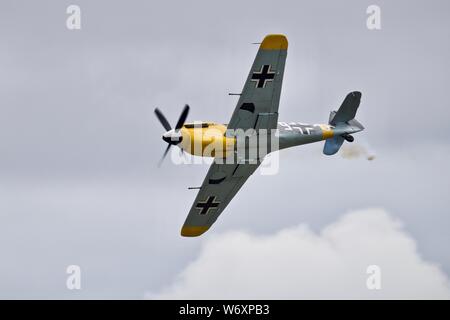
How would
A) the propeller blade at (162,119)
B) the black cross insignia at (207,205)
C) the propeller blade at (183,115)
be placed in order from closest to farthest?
the propeller blade at (183,115)
the propeller blade at (162,119)
the black cross insignia at (207,205)

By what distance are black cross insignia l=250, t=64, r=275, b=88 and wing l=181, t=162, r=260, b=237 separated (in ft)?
12.0

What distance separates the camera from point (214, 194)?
4153 centimetres

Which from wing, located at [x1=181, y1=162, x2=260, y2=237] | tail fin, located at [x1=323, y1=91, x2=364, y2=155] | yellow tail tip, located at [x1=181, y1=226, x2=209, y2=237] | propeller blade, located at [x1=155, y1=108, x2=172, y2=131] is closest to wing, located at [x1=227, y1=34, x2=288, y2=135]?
propeller blade, located at [x1=155, y1=108, x2=172, y2=131]

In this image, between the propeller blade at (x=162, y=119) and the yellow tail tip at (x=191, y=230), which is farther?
the yellow tail tip at (x=191, y=230)

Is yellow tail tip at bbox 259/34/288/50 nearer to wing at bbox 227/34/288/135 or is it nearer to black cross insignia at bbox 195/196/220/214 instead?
wing at bbox 227/34/288/135

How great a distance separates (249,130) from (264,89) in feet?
4.76

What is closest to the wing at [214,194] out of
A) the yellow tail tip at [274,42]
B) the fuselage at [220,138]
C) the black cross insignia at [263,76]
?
the fuselage at [220,138]

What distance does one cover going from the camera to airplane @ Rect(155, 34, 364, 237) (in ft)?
121

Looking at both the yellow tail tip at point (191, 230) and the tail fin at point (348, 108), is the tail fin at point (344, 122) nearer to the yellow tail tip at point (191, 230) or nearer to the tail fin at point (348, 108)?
the tail fin at point (348, 108)

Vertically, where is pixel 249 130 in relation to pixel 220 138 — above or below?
above

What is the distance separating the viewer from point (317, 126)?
4019 centimetres

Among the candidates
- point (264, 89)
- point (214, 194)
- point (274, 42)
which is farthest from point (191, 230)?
point (274, 42)

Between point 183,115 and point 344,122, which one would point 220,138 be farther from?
point 344,122

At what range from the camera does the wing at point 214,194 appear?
40250mm
